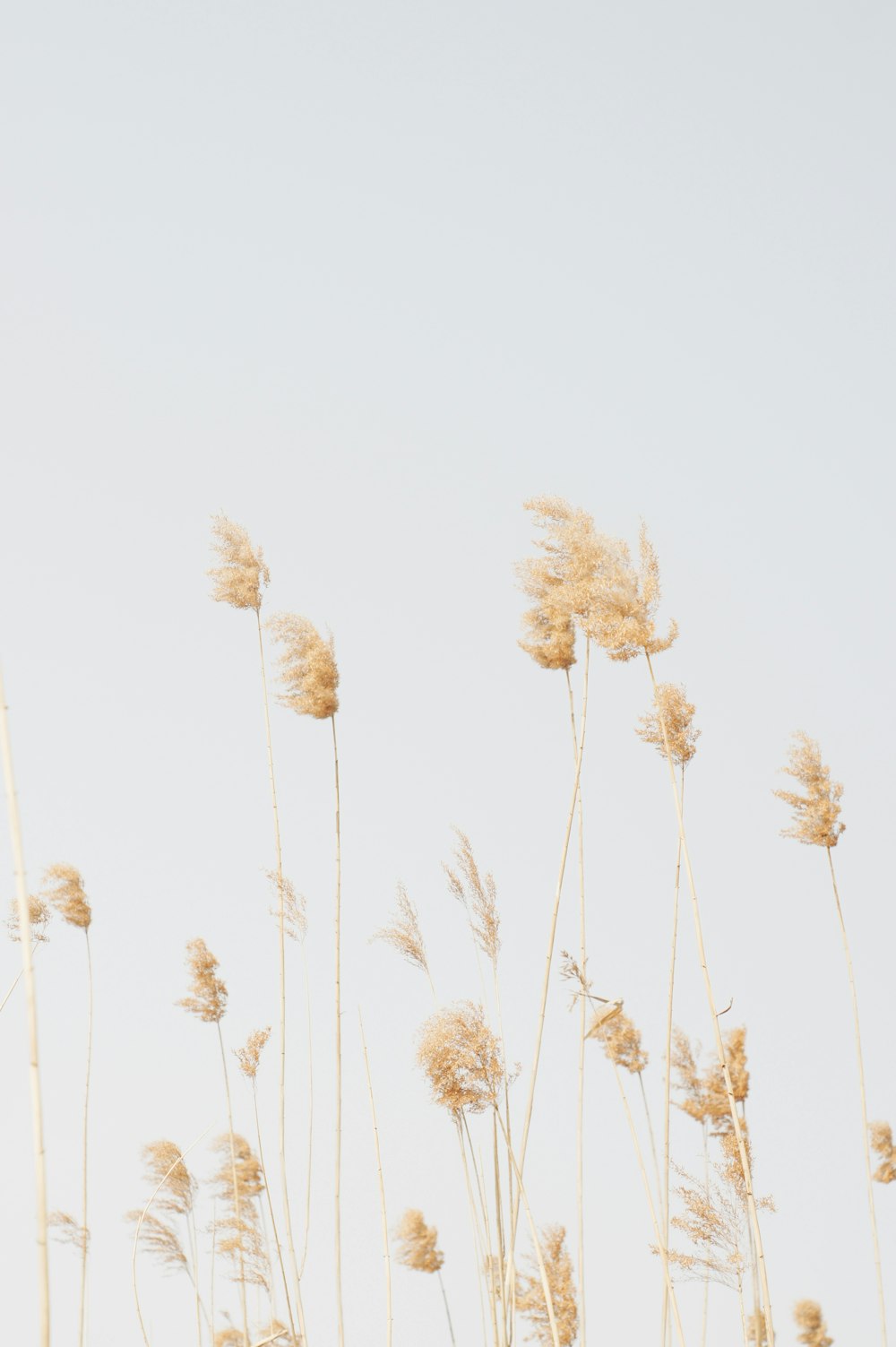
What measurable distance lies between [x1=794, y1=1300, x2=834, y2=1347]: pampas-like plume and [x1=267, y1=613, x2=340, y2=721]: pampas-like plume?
30.2 feet

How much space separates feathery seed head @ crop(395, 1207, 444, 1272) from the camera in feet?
25.2

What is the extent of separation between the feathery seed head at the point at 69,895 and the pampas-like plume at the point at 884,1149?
19.0 ft

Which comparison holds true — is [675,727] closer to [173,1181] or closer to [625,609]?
[625,609]

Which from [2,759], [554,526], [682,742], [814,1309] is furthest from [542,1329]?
[814,1309]

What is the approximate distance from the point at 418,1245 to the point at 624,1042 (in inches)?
111

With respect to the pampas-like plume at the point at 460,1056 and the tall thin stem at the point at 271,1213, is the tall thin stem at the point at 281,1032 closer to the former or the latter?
the tall thin stem at the point at 271,1213

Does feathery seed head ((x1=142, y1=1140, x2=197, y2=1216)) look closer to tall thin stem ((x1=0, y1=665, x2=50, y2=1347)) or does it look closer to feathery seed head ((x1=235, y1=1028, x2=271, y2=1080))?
feathery seed head ((x1=235, y1=1028, x2=271, y2=1080))

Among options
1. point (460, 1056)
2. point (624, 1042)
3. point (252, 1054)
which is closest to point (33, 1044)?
point (460, 1056)

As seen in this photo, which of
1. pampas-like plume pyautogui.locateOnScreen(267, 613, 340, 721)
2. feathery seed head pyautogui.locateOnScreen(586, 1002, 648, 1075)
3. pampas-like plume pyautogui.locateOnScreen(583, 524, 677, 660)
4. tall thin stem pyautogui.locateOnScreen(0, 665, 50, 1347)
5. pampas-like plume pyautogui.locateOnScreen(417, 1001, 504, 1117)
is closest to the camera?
tall thin stem pyautogui.locateOnScreen(0, 665, 50, 1347)

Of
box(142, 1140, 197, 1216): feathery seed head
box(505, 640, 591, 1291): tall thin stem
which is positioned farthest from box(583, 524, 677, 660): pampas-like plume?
box(142, 1140, 197, 1216): feathery seed head

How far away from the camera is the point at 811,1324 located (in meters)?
10.7

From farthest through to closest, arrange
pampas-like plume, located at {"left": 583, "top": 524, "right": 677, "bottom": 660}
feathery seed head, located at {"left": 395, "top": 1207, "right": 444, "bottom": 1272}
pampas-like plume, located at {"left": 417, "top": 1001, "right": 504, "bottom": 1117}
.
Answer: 1. feathery seed head, located at {"left": 395, "top": 1207, "right": 444, "bottom": 1272}
2. pampas-like plume, located at {"left": 583, "top": 524, "right": 677, "bottom": 660}
3. pampas-like plume, located at {"left": 417, "top": 1001, "right": 504, "bottom": 1117}

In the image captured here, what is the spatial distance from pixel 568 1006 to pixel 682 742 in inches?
44.0

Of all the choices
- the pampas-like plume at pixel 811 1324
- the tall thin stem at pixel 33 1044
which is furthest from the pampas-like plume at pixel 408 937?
the pampas-like plume at pixel 811 1324
